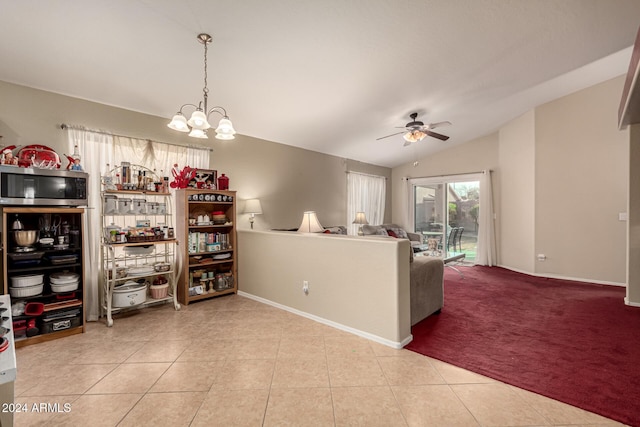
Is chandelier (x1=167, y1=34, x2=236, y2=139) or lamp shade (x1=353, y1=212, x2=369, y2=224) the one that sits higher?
chandelier (x1=167, y1=34, x2=236, y2=139)

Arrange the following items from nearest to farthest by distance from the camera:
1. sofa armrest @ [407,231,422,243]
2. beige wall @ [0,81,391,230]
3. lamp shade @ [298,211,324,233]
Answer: beige wall @ [0,81,391,230], lamp shade @ [298,211,324,233], sofa armrest @ [407,231,422,243]

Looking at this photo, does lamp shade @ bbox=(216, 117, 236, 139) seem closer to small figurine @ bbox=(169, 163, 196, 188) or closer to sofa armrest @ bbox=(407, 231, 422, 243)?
small figurine @ bbox=(169, 163, 196, 188)

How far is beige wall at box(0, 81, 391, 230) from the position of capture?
290cm

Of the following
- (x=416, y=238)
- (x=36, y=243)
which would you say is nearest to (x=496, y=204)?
(x=416, y=238)

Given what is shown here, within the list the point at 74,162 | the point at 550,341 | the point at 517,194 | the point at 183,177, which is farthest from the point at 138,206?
the point at 517,194

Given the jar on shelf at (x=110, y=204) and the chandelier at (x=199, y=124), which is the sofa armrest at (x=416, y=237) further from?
the jar on shelf at (x=110, y=204)

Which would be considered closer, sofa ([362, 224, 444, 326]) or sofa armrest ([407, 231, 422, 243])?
sofa ([362, 224, 444, 326])

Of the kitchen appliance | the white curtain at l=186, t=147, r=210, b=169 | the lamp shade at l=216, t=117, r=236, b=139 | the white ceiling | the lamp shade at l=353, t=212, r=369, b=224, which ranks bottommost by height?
the kitchen appliance

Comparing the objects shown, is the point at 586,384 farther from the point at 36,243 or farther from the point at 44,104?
the point at 44,104

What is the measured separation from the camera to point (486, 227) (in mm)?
6215

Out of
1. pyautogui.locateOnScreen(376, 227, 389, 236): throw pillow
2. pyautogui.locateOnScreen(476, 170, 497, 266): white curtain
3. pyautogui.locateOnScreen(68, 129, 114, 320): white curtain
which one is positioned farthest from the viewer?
pyautogui.locateOnScreen(376, 227, 389, 236): throw pillow

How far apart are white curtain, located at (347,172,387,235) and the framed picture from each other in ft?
11.3

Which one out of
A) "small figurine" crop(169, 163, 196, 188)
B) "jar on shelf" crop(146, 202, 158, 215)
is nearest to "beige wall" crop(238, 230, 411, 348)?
"small figurine" crop(169, 163, 196, 188)

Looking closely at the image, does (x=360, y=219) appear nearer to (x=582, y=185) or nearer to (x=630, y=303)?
(x=582, y=185)
